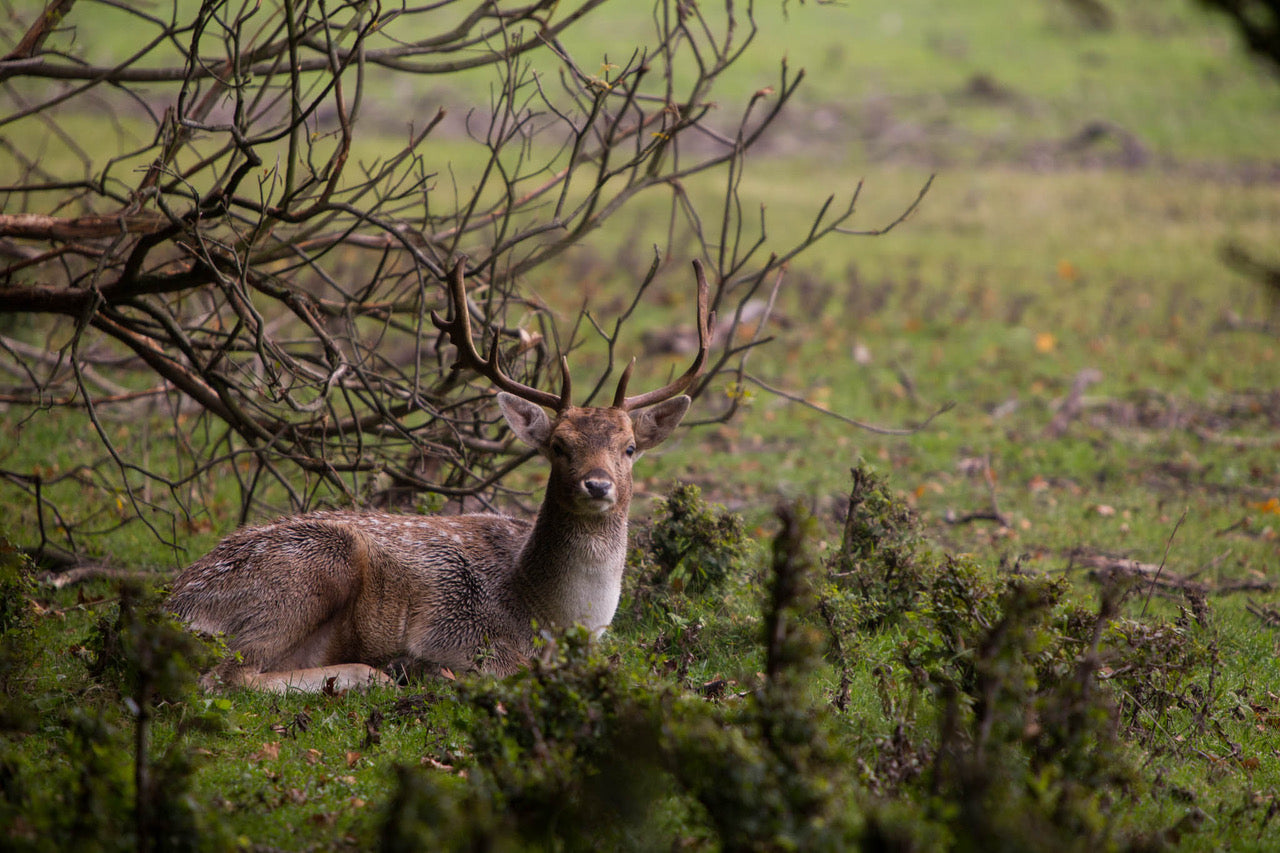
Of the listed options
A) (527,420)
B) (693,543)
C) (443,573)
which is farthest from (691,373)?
(443,573)

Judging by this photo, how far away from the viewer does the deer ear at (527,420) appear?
6488mm

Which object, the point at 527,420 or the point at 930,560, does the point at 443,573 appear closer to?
the point at 527,420

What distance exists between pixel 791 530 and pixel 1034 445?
28.1 feet

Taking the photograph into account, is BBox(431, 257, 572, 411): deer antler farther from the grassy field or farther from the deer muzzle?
the grassy field

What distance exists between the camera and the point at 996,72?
123 feet

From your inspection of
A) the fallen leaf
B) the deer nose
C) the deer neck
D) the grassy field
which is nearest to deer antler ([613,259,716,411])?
the deer nose

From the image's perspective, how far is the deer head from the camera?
20.1 feet

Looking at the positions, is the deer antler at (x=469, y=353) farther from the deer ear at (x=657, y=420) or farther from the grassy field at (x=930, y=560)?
the grassy field at (x=930, y=560)

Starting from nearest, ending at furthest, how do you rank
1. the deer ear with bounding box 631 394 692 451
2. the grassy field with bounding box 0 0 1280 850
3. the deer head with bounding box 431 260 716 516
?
the grassy field with bounding box 0 0 1280 850 < the deer head with bounding box 431 260 716 516 < the deer ear with bounding box 631 394 692 451

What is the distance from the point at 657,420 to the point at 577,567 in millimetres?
1046

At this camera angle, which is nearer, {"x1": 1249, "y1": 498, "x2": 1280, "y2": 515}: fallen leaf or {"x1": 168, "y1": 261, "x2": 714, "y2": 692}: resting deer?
{"x1": 168, "y1": 261, "x2": 714, "y2": 692}: resting deer

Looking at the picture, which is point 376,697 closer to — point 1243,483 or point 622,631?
point 622,631

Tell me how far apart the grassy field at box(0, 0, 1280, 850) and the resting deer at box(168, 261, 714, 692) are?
370 millimetres

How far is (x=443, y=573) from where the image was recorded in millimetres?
6621
